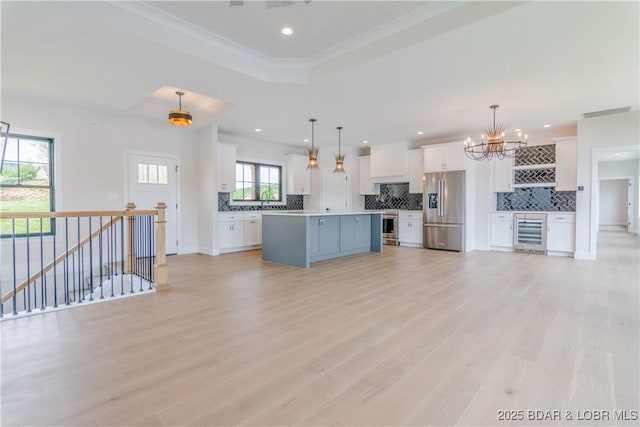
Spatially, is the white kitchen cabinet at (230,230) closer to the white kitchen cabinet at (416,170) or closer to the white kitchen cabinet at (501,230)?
the white kitchen cabinet at (416,170)

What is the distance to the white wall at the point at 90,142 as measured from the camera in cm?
481

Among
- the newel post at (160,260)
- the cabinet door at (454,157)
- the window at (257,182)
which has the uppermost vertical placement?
the cabinet door at (454,157)

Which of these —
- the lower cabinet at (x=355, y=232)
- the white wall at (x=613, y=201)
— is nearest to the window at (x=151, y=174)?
the lower cabinet at (x=355, y=232)

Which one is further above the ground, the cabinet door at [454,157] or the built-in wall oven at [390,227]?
the cabinet door at [454,157]

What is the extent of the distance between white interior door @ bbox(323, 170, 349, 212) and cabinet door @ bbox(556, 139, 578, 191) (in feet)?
15.6

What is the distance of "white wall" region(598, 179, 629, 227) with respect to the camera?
1248 centimetres

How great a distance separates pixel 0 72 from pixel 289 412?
16.8 ft

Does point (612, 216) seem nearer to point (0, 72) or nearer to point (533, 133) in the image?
point (533, 133)

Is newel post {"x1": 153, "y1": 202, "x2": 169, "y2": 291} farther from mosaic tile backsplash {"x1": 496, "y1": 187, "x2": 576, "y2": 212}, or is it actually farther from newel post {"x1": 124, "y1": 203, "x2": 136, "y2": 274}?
mosaic tile backsplash {"x1": 496, "y1": 187, "x2": 576, "y2": 212}

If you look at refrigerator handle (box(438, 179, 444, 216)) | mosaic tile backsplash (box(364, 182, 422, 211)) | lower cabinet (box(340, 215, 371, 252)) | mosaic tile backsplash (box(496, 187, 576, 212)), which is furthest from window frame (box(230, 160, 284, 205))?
mosaic tile backsplash (box(496, 187, 576, 212))

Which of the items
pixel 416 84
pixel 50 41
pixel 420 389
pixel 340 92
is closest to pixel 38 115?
pixel 50 41

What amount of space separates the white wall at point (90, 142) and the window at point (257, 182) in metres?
1.58

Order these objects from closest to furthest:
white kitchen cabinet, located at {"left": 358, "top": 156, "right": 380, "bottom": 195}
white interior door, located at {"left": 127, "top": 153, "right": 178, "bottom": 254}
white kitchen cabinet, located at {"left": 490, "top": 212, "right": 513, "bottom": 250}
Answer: white interior door, located at {"left": 127, "top": 153, "right": 178, "bottom": 254} < white kitchen cabinet, located at {"left": 490, "top": 212, "right": 513, "bottom": 250} < white kitchen cabinet, located at {"left": 358, "top": 156, "right": 380, "bottom": 195}

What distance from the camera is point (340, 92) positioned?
14.5 ft
